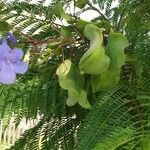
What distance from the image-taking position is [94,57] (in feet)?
1.62

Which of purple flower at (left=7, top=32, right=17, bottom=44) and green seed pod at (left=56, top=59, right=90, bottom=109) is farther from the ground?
purple flower at (left=7, top=32, right=17, bottom=44)

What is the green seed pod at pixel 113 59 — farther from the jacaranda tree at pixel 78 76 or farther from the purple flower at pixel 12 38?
the purple flower at pixel 12 38

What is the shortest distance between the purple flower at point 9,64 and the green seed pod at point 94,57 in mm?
67

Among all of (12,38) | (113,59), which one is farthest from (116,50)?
(12,38)

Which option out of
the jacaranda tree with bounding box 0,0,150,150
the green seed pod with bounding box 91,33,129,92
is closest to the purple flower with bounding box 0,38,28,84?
the jacaranda tree with bounding box 0,0,150,150

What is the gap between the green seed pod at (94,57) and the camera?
0.49m

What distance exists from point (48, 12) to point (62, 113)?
0.17m

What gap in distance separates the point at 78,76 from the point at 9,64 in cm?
10

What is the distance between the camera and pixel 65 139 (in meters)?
0.72

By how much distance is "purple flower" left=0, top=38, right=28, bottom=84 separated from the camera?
1.50ft

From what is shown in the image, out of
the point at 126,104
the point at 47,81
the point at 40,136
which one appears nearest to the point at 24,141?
the point at 40,136

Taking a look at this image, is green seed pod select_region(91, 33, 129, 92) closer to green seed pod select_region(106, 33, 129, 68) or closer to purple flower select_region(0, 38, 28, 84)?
green seed pod select_region(106, 33, 129, 68)

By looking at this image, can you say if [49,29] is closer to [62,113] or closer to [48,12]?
[48,12]

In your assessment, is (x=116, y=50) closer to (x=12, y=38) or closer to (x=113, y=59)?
(x=113, y=59)
